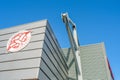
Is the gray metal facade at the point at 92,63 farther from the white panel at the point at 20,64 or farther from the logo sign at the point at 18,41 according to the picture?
the white panel at the point at 20,64

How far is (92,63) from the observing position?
12.3 m

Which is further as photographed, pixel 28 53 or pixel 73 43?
pixel 73 43

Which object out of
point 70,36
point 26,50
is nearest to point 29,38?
point 26,50

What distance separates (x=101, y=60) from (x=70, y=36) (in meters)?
3.91

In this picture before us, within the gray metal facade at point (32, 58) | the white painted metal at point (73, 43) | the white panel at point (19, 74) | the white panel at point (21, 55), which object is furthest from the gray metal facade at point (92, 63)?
the white panel at point (19, 74)

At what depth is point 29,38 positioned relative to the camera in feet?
26.2

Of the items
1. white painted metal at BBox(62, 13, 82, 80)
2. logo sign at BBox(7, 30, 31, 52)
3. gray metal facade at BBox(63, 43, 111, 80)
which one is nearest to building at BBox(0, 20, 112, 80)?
logo sign at BBox(7, 30, 31, 52)

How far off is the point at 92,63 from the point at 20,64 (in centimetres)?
687

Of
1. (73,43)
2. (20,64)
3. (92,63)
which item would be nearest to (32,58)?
(20,64)

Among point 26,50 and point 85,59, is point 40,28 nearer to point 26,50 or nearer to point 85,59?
point 26,50

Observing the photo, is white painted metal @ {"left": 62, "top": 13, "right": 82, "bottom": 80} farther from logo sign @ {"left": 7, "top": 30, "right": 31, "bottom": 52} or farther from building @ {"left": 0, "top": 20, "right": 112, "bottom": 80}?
logo sign @ {"left": 7, "top": 30, "right": 31, "bottom": 52}

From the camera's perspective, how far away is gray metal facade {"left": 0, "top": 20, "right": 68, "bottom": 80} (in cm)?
662

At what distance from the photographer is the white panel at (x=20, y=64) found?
675 cm

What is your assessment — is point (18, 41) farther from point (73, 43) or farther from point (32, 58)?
point (73, 43)
